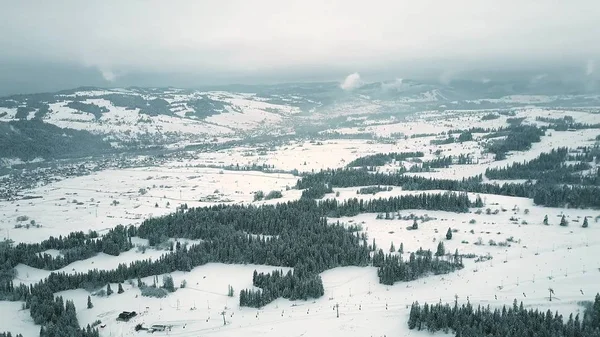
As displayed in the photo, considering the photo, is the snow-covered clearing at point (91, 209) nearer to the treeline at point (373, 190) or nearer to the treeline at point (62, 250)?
the treeline at point (62, 250)

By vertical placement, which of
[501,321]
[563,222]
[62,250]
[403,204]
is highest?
[563,222]

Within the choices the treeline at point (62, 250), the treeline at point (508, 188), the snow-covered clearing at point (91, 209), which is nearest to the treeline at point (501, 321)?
the treeline at point (508, 188)

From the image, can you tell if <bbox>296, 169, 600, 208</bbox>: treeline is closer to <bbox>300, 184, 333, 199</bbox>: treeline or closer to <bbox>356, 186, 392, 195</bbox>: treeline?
<bbox>356, 186, 392, 195</bbox>: treeline

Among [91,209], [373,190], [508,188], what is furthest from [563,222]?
[91,209]

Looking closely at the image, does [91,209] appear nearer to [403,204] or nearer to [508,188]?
[403,204]

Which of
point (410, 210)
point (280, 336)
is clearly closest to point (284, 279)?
point (280, 336)

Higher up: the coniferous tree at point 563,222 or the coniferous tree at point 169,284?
the coniferous tree at point 563,222

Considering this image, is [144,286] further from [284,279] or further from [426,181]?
[426,181]
